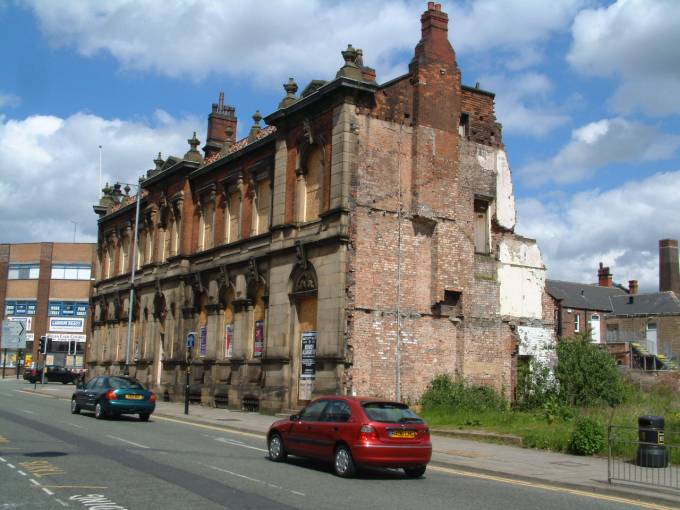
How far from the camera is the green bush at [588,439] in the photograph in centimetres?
1738

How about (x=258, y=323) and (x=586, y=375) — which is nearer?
(x=586, y=375)

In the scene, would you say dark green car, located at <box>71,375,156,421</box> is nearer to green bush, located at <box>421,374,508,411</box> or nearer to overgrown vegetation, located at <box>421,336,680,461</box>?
overgrown vegetation, located at <box>421,336,680,461</box>

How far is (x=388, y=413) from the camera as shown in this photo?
14055 millimetres

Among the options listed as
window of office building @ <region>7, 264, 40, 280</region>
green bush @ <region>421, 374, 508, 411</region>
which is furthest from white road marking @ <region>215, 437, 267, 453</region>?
window of office building @ <region>7, 264, 40, 280</region>

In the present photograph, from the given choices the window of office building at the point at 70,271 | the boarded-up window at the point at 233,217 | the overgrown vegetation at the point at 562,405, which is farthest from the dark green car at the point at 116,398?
the window of office building at the point at 70,271

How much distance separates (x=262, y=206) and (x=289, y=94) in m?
4.91

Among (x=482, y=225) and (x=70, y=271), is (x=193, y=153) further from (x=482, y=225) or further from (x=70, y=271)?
(x=70, y=271)

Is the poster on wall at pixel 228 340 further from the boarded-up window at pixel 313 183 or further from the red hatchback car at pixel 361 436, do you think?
the red hatchback car at pixel 361 436

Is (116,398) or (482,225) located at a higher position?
(482,225)

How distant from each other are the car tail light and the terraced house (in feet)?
40.2

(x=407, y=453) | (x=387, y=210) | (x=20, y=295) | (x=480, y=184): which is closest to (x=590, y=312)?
(x=480, y=184)

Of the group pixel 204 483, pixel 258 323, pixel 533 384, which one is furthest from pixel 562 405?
pixel 204 483

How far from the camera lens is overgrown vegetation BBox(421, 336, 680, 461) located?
18.4 metres

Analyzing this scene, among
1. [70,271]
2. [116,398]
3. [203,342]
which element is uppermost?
[70,271]
